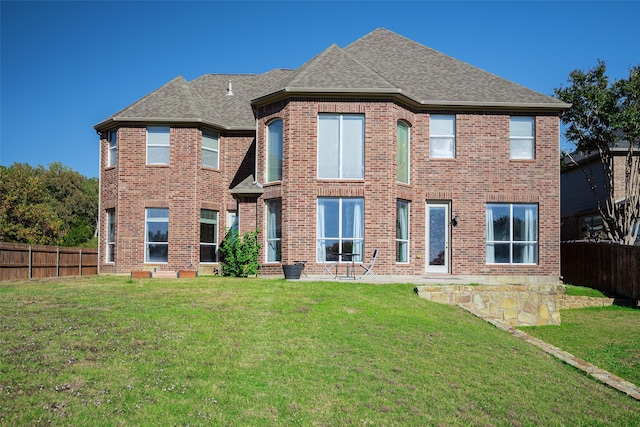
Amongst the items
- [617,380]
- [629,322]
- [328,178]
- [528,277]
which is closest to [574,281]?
[528,277]

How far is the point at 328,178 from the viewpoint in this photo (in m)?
19.0

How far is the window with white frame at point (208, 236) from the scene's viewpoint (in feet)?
73.4

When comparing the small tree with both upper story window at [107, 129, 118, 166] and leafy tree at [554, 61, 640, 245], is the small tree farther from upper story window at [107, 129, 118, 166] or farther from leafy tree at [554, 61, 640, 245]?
leafy tree at [554, 61, 640, 245]

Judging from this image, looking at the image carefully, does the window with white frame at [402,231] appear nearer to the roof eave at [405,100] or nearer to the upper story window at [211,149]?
the roof eave at [405,100]

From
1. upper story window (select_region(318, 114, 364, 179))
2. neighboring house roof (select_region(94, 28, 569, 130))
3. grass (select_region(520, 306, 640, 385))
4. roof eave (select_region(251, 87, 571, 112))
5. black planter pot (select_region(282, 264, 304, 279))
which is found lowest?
grass (select_region(520, 306, 640, 385))

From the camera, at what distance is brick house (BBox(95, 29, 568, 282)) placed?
18.8 metres

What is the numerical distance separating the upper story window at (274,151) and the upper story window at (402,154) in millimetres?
3670

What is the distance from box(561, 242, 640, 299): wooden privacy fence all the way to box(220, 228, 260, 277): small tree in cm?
1201

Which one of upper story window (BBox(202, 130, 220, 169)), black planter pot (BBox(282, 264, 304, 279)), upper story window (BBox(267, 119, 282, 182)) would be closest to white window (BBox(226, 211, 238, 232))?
upper story window (BBox(202, 130, 220, 169))

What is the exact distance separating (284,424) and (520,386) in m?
3.73

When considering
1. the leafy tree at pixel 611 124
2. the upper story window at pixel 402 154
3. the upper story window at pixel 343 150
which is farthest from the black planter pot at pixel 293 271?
the leafy tree at pixel 611 124

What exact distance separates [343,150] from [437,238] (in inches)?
175

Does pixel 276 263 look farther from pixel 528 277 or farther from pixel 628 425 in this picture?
pixel 628 425

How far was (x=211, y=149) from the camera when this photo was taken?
22922 millimetres
